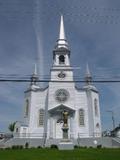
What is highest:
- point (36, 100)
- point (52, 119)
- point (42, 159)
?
point (36, 100)

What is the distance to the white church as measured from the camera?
46.6 m

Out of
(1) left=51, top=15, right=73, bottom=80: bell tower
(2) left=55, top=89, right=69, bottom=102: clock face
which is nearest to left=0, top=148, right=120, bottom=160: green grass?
(2) left=55, top=89, right=69, bottom=102: clock face

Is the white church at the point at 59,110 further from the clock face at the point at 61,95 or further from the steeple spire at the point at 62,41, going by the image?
the steeple spire at the point at 62,41

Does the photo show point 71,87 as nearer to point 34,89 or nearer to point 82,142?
point 34,89

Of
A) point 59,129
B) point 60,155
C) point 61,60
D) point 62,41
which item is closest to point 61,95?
point 59,129

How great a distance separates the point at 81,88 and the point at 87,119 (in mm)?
7376

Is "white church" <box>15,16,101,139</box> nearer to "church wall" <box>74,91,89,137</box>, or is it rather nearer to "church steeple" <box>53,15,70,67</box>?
"church wall" <box>74,91,89,137</box>

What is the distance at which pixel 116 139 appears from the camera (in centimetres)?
4128

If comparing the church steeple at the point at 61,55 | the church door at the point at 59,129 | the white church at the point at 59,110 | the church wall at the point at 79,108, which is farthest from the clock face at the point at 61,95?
the church steeple at the point at 61,55

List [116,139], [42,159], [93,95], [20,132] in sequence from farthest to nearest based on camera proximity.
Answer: [93,95] < [20,132] < [116,139] < [42,159]

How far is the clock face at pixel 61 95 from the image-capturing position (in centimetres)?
4912

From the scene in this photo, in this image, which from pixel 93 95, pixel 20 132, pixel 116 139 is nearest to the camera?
pixel 116 139

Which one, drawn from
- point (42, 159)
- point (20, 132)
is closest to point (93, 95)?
point (20, 132)

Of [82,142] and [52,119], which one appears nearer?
[82,142]
